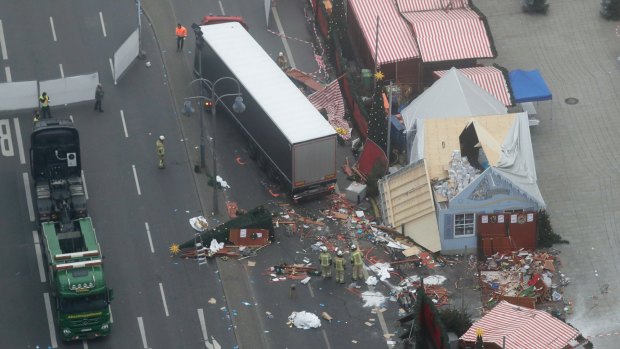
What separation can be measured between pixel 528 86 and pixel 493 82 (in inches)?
69.9

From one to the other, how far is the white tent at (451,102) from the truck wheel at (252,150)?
282 inches

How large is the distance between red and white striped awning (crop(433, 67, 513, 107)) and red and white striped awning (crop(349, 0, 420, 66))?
256 cm

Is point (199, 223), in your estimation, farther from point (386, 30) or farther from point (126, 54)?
point (386, 30)

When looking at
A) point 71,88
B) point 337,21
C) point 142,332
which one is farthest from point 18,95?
point 142,332

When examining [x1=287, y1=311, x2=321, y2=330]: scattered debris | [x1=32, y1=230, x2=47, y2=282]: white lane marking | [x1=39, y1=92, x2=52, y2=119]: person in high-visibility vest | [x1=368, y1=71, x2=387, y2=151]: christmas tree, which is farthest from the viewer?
[x1=39, y1=92, x2=52, y2=119]: person in high-visibility vest

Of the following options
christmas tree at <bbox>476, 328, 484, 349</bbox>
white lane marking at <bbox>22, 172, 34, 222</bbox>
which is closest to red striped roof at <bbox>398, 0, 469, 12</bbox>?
white lane marking at <bbox>22, 172, 34, 222</bbox>

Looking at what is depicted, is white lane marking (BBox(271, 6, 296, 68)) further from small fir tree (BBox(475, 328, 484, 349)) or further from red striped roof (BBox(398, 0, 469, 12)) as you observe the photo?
small fir tree (BBox(475, 328, 484, 349))

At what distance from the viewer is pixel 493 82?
81.7 metres

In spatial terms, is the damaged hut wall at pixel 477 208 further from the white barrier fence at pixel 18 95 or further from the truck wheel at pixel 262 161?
the white barrier fence at pixel 18 95

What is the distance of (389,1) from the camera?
8656 cm

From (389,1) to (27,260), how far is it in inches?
984

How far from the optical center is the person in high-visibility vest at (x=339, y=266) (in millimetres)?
71688

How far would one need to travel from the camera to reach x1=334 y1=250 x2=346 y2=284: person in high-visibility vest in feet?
235

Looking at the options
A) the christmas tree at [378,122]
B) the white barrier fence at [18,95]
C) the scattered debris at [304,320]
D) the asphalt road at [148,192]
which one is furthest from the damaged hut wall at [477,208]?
the white barrier fence at [18,95]
